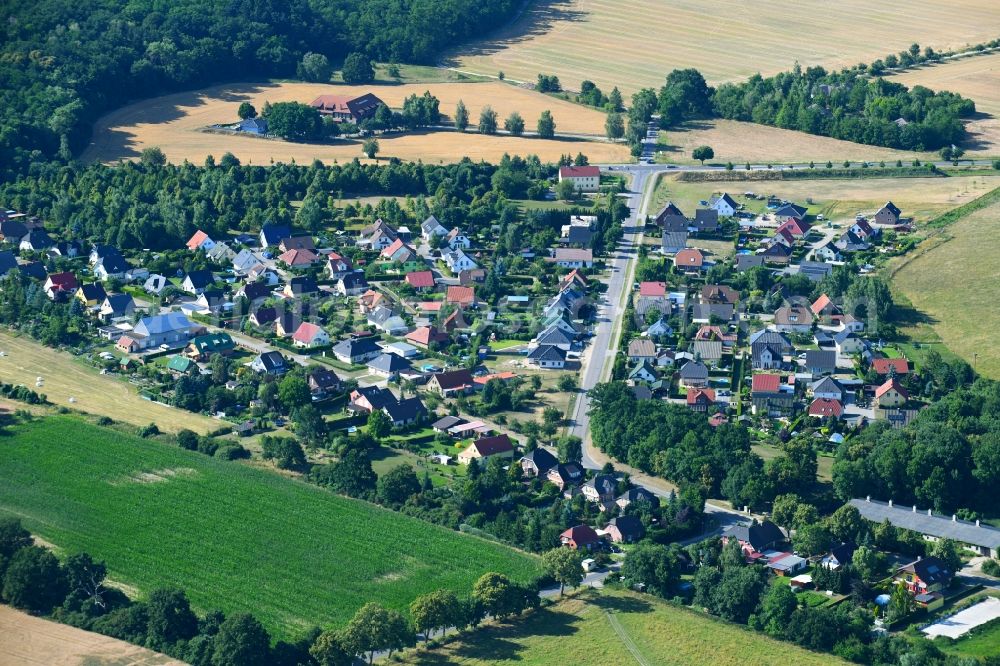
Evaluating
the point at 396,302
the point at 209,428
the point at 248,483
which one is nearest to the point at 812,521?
the point at 248,483

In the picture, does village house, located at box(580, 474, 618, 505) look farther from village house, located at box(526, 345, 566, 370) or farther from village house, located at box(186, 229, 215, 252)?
village house, located at box(186, 229, 215, 252)

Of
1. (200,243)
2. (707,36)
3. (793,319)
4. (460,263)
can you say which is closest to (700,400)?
(793,319)

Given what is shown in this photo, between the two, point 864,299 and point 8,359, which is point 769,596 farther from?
point 8,359

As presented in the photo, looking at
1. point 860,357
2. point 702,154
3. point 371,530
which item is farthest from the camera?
point 702,154

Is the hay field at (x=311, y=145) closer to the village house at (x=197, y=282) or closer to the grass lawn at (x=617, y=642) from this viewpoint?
the village house at (x=197, y=282)

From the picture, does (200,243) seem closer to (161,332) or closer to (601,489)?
(161,332)

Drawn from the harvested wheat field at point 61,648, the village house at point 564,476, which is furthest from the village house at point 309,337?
the harvested wheat field at point 61,648
